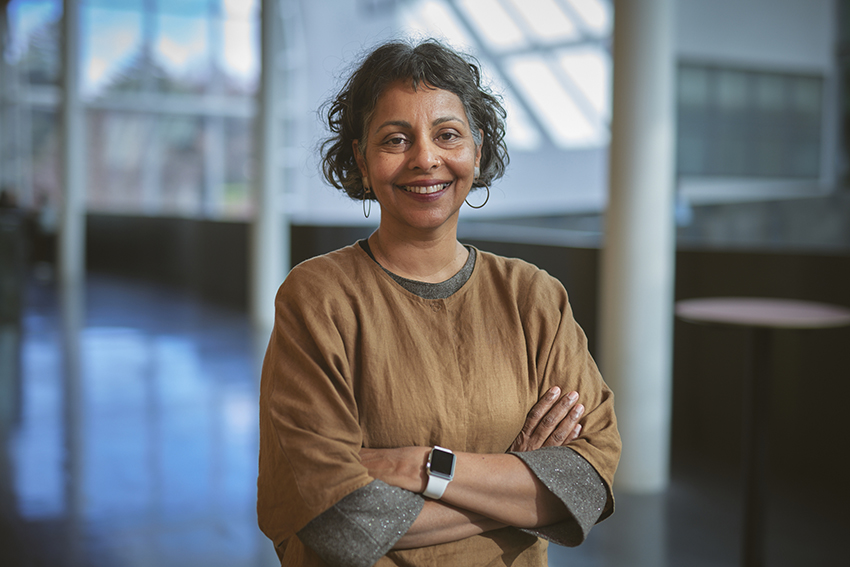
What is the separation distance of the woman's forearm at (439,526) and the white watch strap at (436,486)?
0.03 metres

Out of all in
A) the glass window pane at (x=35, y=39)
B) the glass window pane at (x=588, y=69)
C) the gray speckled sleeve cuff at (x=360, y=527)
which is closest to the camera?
the gray speckled sleeve cuff at (x=360, y=527)

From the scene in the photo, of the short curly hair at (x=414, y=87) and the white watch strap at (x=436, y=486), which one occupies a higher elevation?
the short curly hair at (x=414, y=87)

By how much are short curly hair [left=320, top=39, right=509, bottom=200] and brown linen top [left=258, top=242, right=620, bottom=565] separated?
0.19m

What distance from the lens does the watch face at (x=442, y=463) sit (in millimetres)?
1278

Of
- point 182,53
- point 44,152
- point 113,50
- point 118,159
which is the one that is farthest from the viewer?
point 44,152

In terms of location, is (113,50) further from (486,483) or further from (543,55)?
(486,483)

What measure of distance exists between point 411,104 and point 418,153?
0.09 metres

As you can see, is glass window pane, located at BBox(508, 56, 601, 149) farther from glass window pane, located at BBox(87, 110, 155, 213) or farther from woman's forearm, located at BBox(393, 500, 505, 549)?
woman's forearm, located at BBox(393, 500, 505, 549)

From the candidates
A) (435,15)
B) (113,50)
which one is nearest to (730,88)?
(435,15)

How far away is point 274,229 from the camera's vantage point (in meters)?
8.96

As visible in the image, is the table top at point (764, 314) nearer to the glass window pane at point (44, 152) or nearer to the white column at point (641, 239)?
the white column at point (641, 239)

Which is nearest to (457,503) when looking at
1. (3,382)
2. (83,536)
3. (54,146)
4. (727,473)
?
(83,536)

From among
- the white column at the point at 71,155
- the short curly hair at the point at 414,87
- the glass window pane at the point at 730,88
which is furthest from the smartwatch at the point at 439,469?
the glass window pane at the point at 730,88

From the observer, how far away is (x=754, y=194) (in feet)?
51.0
